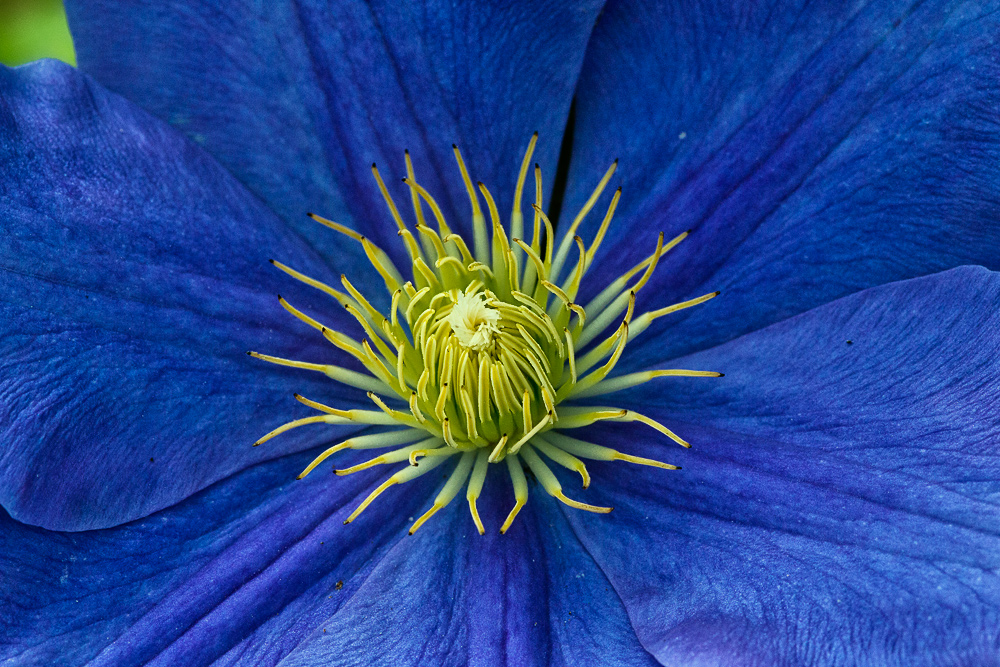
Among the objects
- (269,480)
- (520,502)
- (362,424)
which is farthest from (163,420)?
(520,502)

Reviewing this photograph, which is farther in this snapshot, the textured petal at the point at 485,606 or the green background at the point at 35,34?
the green background at the point at 35,34

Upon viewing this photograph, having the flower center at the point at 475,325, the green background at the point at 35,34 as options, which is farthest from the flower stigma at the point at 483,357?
the green background at the point at 35,34

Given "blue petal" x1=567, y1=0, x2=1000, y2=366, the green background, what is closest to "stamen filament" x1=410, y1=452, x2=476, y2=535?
"blue petal" x1=567, y1=0, x2=1000, y2=366

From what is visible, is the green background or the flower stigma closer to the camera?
the flower stigma

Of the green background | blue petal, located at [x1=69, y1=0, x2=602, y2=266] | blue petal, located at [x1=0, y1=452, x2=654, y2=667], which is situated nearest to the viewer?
blue petal, located at [x1=0, y1=452, x2=654, y2=667]

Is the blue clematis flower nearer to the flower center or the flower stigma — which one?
the flower stigma

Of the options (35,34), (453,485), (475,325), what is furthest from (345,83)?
(35,34)

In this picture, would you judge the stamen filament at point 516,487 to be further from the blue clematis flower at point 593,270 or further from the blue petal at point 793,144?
the blue petal at point 793,144
